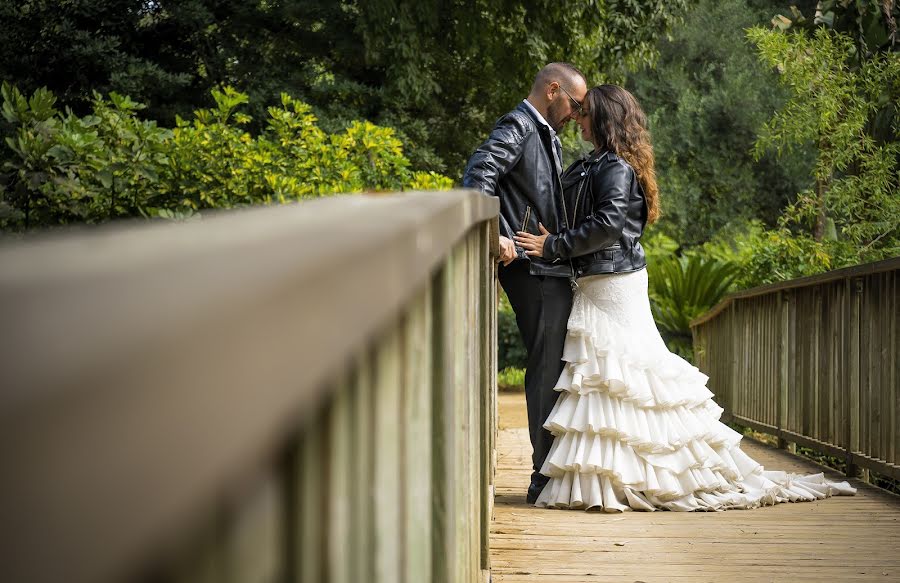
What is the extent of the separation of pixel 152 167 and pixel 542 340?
287 cm

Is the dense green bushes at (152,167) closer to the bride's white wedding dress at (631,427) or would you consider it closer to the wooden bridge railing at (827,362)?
the bride's white wedding dress at (631,427)

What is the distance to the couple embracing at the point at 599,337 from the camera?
15.4 ft

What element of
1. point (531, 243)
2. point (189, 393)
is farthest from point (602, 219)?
point (189, 393)

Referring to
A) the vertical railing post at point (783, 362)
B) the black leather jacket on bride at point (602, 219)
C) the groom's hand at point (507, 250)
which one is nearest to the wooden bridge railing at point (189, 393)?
the groom's hand at point (507, 250)

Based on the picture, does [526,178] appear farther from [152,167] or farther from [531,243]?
[152,167]

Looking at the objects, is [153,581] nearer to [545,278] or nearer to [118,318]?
[118,318]

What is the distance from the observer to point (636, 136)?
4977mm

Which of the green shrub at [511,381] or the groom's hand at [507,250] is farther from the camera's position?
the green shrub at [511,381]

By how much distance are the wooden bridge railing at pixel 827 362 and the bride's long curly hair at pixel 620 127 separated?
119 cm

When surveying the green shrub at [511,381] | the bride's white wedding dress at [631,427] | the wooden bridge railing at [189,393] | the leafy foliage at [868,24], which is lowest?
the green shrub at [511,381]

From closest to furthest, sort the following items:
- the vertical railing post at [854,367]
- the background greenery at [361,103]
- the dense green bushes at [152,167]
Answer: the vertical railing post at [854,367] < the dense green bushes at [152,167] < the background greenery at [361,103]

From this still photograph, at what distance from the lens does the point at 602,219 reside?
15.8 feet

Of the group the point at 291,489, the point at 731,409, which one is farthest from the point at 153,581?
the point at 731,409

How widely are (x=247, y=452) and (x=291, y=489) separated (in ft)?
1.00
